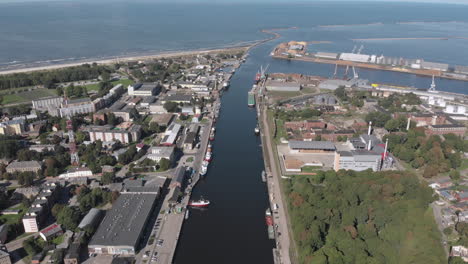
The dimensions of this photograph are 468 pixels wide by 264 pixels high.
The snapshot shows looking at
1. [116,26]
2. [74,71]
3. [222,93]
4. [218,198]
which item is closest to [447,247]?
[218,198]

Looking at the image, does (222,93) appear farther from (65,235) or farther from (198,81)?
(65,235)

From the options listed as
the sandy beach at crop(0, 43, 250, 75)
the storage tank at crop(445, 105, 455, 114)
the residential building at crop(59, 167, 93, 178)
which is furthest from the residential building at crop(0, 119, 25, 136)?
the storage tank at crop(445, 105, 455, 114)

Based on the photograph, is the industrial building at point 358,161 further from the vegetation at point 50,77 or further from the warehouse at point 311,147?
the vegetation at point 50,77

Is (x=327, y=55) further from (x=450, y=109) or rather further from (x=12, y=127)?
(x=12, y=127)

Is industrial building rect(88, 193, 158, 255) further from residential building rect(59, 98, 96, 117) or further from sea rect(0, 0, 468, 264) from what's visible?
residential building rect(59, 98, 96, 117)

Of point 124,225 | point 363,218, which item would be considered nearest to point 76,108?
point 124,225

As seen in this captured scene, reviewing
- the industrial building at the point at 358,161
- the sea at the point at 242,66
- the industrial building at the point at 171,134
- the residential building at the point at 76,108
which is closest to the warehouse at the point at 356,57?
the sea at the point at 242,66
